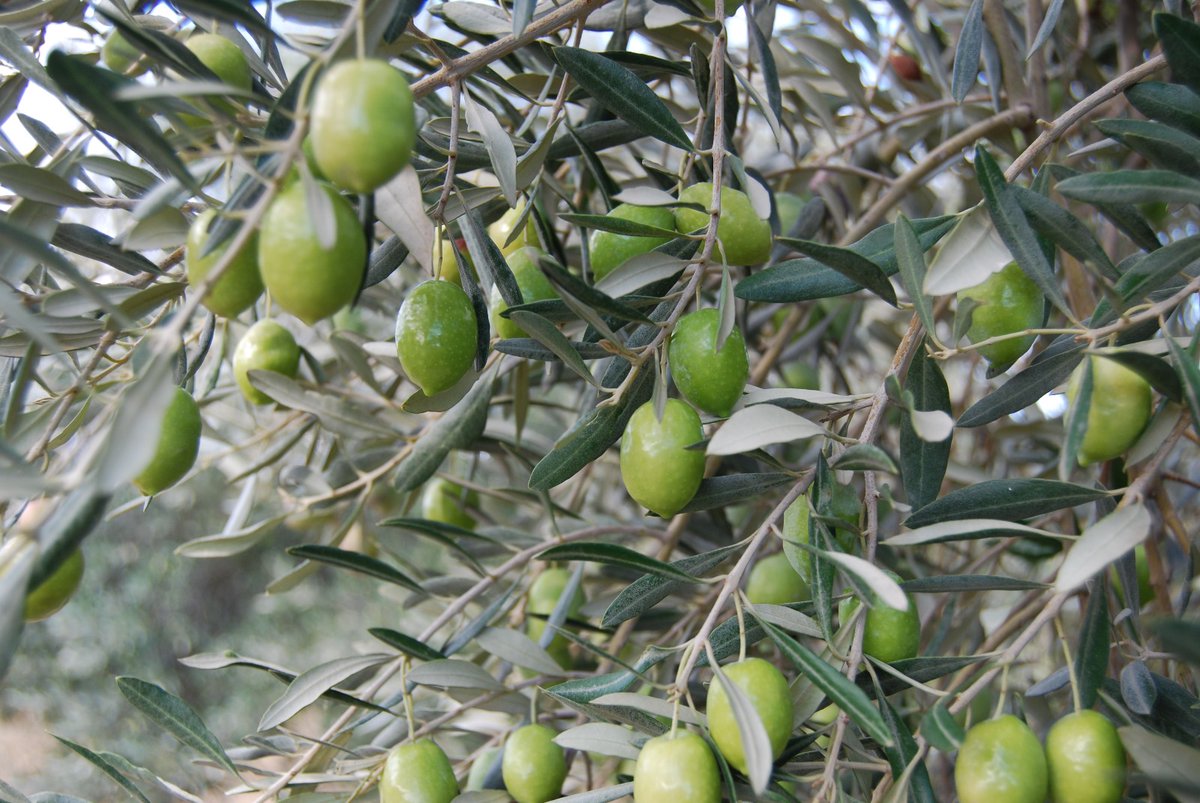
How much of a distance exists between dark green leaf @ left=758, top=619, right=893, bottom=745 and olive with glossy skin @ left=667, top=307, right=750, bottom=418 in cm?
20

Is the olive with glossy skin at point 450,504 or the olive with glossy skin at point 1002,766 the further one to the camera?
the olive with glossy skin at point 450,504

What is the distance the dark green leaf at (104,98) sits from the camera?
0.53 metres

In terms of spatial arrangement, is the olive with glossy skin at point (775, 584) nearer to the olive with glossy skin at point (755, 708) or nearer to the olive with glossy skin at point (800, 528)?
the olive with glossy skin at point (800, 528)

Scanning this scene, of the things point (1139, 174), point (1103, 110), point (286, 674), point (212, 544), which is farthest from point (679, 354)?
point (1103, 110)

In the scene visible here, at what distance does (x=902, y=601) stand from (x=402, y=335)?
1.41 feet

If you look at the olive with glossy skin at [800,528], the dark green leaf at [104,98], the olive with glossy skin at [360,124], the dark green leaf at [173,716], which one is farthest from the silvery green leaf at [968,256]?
the dark green leaf at [173,716]

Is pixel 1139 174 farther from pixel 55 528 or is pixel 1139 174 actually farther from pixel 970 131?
pixel 55 528

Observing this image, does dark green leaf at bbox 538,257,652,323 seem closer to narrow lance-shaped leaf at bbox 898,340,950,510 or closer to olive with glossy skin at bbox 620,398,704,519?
olive with glossy skin at bbox 620,398,704,519

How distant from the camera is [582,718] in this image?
1.15 meters

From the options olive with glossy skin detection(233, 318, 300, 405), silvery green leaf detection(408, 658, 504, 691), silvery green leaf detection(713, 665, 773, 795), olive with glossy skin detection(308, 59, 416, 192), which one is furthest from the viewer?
olive with glossy skin detection(233, 318, 300, 405)

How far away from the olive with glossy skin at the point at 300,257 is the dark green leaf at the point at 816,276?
0.39m

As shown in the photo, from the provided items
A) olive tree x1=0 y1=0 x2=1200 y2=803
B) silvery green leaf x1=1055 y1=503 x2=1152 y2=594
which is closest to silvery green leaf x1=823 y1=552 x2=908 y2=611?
olive tree x1=0 y1=0 x2=1200 y2=803

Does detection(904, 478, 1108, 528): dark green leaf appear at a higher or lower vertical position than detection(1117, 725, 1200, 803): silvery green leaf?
higher

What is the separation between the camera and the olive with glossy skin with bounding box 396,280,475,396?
0.74m
